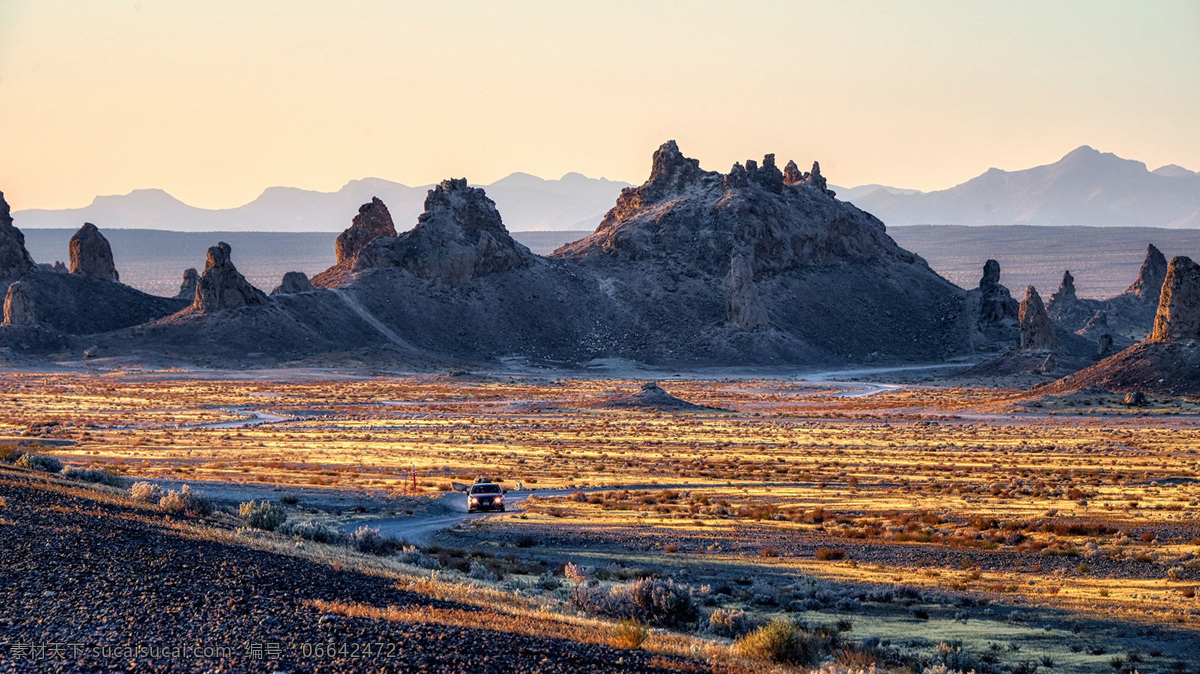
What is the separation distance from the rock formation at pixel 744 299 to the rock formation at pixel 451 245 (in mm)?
28784

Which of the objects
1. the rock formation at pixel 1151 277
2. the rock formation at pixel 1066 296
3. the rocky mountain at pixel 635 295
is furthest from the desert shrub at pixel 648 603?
the rock formation at pixel 1151 277

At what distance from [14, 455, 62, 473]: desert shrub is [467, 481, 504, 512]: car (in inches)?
415

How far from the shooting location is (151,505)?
76.4 feet

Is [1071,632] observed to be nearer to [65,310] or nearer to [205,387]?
[205,387]

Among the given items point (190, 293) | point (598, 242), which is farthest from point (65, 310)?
point (598, 242)

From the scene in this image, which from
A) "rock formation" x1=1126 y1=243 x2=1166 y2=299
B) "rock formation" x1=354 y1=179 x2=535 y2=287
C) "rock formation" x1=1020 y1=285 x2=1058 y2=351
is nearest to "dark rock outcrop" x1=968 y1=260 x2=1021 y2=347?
"rock formation" x1=1020 y1=285 x2=1058 y2=351

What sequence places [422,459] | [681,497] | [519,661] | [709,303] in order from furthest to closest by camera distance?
[709,303] < [422,459] < [681,497] < [519,661]

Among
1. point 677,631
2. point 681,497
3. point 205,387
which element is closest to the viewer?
point 677,631

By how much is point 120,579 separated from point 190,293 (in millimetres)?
146471

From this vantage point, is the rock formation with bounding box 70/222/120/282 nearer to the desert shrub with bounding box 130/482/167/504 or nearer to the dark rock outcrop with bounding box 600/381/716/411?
the dark rock outcrop with bounding box 600/381/716/411


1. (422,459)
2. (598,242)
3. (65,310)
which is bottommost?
(422,459)

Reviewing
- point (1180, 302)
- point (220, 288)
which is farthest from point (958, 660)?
point (220, 288)

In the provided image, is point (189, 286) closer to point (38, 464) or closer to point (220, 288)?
point (220, 288)

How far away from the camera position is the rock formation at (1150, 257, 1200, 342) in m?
75.2
